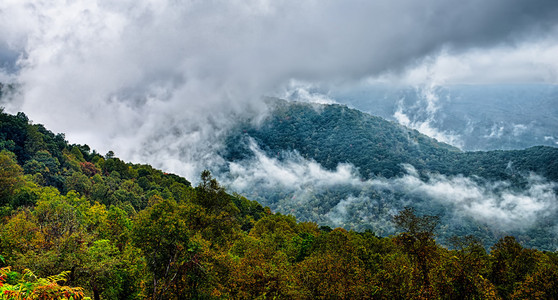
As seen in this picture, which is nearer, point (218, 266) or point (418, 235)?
point (418, 235)

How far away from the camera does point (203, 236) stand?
3403 cm

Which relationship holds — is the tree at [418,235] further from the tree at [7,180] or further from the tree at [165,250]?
the tree at [7,180]

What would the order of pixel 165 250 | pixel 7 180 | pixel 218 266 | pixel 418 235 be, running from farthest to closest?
pixel 7 180
pixel 218 266
pixel 165 250
pixel 418 235

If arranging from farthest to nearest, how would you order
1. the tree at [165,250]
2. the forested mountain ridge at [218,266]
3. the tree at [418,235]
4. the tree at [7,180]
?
1. the tree at [7,180]
2. the tree at [165,250]
3. the tree at [418,235]
4. the forested mountain ridge at [218,266]

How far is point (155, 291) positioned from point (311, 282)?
43.5 feet

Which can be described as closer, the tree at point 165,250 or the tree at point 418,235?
the tree at point 418,235

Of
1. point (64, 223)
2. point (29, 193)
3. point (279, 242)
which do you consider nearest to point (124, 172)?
point (29, 193)

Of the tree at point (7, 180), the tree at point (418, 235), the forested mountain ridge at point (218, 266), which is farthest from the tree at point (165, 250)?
the tree at point (7, 180)

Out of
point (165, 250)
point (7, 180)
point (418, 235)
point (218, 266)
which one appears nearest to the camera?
point (418, 235)

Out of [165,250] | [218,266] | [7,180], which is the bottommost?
[218,266]

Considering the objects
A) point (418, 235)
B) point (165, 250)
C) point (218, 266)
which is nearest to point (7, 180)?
point (165, 250)

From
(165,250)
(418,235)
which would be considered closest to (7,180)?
(165,250)

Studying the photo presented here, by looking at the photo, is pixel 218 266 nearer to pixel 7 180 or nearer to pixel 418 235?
pixel 418 235

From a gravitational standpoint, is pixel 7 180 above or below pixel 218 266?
above
